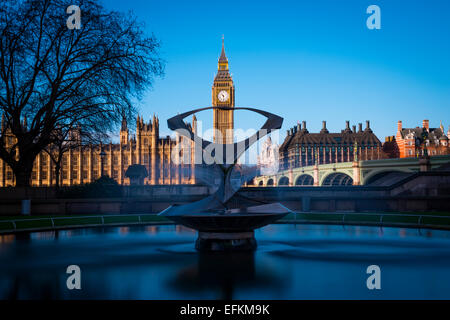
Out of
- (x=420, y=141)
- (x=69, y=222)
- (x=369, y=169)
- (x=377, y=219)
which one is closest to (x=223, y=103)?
(x=420, y=141)

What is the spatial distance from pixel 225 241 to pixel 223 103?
143 m

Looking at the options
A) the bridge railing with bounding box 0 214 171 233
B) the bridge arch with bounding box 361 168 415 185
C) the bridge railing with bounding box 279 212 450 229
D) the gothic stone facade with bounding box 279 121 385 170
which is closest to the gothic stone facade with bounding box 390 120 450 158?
the gothic stone facade with bounding box 279 121 385 170

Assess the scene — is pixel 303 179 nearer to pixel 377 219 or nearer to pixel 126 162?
pixel 126 162

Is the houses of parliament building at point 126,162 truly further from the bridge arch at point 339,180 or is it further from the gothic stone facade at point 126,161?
the bridge arch at point 339,180

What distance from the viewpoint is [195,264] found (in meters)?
10.8

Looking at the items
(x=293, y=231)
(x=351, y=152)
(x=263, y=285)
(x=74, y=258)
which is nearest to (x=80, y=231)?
(x=74, y=258)

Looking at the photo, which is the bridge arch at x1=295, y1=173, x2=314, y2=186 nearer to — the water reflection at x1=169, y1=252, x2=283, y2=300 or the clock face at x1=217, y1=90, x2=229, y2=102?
the clock face at x1=217, y1=90, x2=229, y2=102

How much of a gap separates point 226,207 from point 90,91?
14868 millimetres

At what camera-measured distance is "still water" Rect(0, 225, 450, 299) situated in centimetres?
790

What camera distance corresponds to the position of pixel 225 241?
41.9 ft

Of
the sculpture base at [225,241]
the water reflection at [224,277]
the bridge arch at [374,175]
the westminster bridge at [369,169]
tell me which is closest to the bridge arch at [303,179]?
the westminster bridge at [369,169]

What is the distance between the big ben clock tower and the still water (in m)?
126

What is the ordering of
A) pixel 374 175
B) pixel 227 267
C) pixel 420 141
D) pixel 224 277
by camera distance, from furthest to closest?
pixel 420 141
pixel 374 175
pixel 227 267
pixel 224 277
